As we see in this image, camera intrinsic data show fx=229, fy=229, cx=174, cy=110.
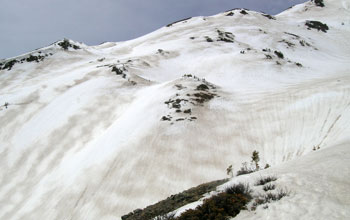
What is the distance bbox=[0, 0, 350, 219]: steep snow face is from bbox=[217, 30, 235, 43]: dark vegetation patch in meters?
13.8

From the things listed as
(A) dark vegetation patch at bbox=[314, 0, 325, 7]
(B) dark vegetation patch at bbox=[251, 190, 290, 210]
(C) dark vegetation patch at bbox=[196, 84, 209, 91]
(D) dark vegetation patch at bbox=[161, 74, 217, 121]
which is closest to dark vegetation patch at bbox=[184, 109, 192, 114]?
(D) dark vegetation patch at bbox=[161, 74, 217, 121]

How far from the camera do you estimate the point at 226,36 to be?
157 feet

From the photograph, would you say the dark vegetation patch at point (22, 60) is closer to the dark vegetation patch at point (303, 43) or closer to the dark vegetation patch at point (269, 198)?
the dark vegetation patch at point (269, 198)

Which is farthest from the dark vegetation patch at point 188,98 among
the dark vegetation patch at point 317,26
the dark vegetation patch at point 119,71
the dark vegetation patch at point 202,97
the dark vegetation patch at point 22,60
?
the dark vegetation patch at point 317,26

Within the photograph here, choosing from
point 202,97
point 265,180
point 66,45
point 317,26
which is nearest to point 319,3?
point 317,26

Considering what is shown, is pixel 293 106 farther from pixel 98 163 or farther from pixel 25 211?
pixel 25 211

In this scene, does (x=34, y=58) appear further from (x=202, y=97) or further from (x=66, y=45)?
(x=202, y=97)

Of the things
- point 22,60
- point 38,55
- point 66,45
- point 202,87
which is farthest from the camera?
point 66,45

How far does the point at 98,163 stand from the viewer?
14445mm

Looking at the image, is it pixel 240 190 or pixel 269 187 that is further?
pixel 240 190

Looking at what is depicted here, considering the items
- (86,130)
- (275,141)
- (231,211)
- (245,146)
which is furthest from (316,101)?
(86,130)

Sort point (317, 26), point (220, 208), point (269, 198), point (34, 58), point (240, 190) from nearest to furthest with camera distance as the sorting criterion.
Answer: point (269, 198), point (220, 208), point (240, 190), point (34, 58), point (317, 26)

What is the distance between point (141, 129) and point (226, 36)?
124 ft

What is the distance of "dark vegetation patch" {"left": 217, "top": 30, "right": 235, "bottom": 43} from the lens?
150 ft
